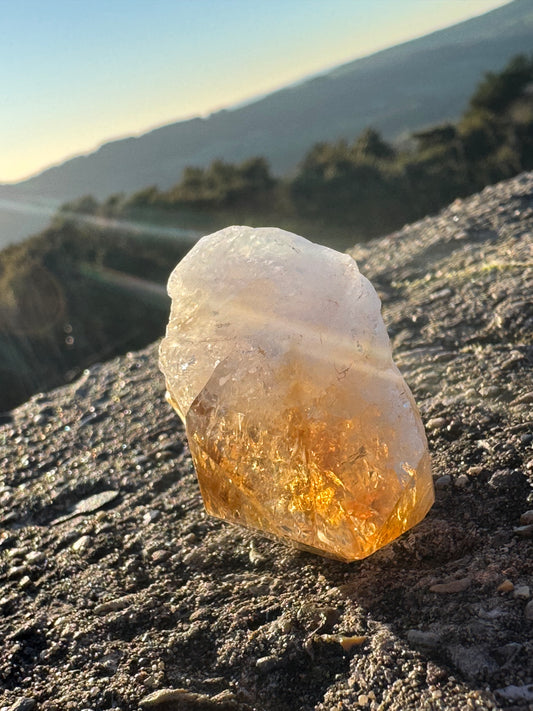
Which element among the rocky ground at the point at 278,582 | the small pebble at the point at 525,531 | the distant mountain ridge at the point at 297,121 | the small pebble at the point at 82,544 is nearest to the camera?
the rocky ground at the point at 278,582

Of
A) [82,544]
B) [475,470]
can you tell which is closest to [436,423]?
[475,470]

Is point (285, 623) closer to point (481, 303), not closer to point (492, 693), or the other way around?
point (492, 693)

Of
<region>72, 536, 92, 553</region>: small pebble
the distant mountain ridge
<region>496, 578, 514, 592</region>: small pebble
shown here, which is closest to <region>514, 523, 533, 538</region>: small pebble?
<region>496, 578, 514, 592</region>: small pebble

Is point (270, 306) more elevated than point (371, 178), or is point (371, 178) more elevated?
point (270, 306)

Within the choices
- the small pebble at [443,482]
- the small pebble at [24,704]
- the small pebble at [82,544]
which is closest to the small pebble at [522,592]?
the small pebble at [443,482]

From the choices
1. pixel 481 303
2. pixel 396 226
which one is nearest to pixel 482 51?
pixel 396 226

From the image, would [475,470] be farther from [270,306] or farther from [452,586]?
[270,306]

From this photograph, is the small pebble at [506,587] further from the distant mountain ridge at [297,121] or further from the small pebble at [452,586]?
the distant mountain ridge at [297,121]
